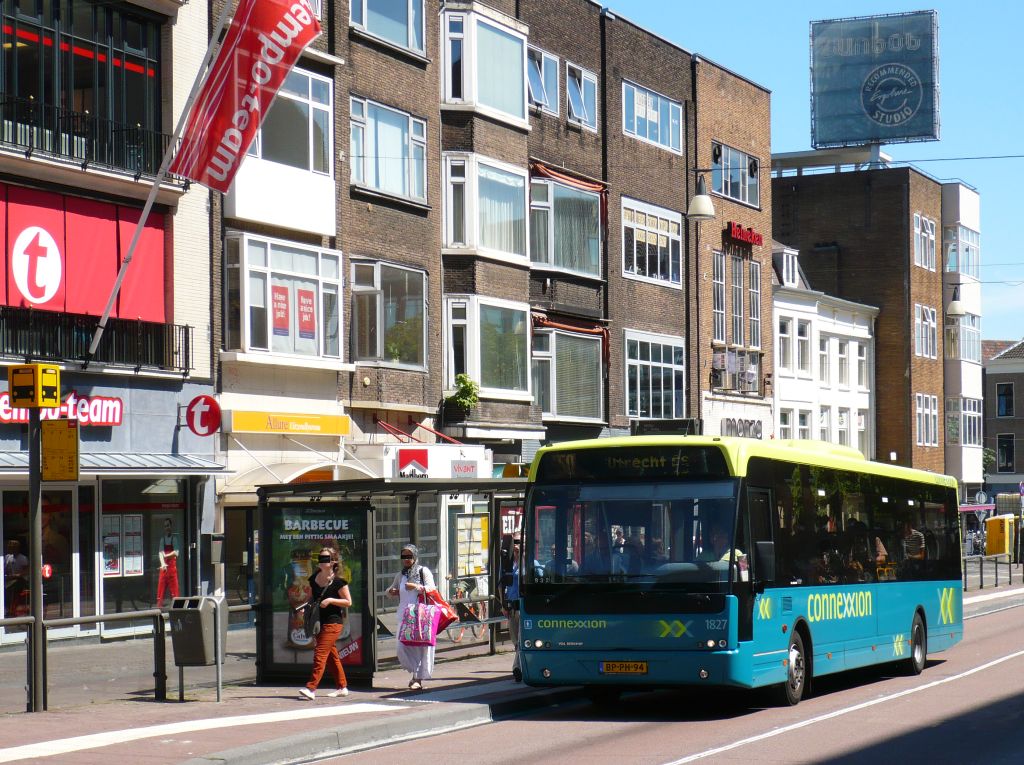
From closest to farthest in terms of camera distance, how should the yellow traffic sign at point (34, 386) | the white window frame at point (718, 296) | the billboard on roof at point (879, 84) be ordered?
the yellow traffic sign at point (34, 386)
the white window frame at point (718, 296)
the billboard on roof at point (879, 84)

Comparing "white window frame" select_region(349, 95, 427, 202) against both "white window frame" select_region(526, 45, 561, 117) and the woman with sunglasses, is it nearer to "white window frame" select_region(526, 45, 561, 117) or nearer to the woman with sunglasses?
"white window frame" select_region(526, 45, 561, 117)

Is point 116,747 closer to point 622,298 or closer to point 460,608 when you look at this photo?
point 460,608

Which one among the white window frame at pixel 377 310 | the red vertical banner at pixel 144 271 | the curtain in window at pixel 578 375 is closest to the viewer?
the red vertical banner at pixel 144 271

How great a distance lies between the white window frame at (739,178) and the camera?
4575cm

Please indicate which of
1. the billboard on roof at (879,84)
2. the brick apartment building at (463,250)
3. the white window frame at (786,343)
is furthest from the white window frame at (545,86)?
the billboard on roof at (879,84)

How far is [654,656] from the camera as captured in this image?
51.2ft

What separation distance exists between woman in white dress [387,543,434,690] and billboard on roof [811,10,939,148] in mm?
56327

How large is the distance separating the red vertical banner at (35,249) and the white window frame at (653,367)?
17.9 meters

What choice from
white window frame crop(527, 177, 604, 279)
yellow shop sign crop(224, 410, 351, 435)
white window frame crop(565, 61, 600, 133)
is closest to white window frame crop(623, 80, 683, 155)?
white window frame crop(565, 61, 600, 133)

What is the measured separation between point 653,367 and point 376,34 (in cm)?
1420

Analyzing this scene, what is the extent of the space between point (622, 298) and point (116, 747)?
28121mm

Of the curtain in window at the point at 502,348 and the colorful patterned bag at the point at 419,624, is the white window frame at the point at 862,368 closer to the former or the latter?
the curtain in window at the point at 502,348

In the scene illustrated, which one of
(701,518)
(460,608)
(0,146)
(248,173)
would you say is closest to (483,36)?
(248,173)

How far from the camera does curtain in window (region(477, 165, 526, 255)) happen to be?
33656 millimetres
